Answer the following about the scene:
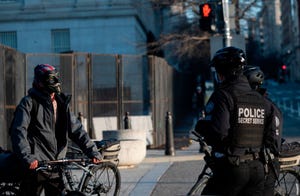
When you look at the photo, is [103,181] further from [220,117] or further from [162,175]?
[162,175]

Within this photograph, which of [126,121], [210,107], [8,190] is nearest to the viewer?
[210,107]

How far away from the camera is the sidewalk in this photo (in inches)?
383

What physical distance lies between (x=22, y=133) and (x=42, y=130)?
283 millimetres

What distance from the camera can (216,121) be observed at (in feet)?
14.4

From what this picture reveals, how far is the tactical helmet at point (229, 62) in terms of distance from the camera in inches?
182

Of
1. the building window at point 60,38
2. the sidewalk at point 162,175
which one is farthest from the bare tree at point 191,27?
the sidewalk at point 162,175

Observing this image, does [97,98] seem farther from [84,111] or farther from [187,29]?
[187,29]

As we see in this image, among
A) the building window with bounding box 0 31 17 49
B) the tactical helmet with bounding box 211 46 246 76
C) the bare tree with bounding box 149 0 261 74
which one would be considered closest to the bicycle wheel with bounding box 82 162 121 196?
the tactical helmet with bounding box 211 46 246 76

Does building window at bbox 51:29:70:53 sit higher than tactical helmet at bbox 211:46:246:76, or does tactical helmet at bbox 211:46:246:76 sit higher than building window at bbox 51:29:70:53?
building window at bbox 51:29:70:53

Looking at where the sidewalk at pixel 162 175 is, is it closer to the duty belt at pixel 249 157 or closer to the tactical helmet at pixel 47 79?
the tactical helmet at pixel 47 79

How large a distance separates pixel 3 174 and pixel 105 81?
12.1 m

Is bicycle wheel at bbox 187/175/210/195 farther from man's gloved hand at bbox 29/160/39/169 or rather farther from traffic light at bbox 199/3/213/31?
traffic light at bbox 199/3/213/31

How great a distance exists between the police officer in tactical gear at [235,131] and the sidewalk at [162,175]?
4.60 m

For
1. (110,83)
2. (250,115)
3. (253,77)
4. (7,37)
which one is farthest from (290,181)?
(7,37)
